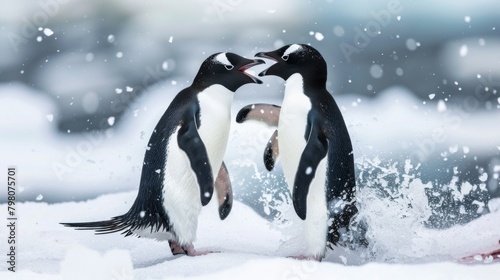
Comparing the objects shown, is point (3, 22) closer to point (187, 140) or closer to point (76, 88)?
point (76, 88)

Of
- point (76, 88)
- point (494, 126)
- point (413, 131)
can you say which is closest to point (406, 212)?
point (413, 131)

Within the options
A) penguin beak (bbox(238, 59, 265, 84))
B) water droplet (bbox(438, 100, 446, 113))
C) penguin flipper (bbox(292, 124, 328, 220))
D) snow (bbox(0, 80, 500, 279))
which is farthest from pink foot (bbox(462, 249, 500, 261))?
penguin beak (bbox(238, 59, 265, 84))

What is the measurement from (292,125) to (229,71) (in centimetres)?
31

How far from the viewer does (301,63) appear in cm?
260

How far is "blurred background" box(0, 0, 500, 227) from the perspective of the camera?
3.03 m

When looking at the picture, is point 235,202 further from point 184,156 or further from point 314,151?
point 314,151

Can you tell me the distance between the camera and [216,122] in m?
2.64

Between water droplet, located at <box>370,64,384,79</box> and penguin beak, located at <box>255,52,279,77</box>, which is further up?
penguin beak, located at <box>255,52,279,77</box>

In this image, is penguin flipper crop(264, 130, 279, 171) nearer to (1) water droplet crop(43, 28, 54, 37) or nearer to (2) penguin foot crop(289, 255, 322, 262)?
(2) penguin foot crop(289, 255, 322, 262)

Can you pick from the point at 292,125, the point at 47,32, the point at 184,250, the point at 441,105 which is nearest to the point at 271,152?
the point at 292,125

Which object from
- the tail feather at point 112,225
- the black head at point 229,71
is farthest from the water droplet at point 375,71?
the tail feather at point 112,225

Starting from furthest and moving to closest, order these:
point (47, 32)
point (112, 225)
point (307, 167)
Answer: point (47, 32) < point (112, 225) < point (307, 167)

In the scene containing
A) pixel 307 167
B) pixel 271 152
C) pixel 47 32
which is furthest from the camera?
pixel 47 32

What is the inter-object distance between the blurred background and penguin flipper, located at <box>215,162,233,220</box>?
150mm
